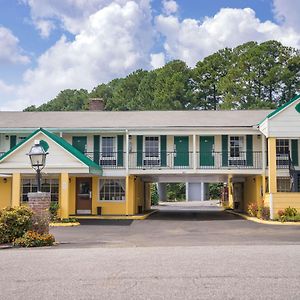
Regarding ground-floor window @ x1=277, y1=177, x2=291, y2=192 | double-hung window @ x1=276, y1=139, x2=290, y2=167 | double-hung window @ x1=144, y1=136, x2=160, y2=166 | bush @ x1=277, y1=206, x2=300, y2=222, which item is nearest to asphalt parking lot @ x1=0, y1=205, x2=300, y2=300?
bush @ x1=277, y1=206, x2=300, y2=222

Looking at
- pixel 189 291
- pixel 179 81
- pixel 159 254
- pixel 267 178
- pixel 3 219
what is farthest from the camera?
pixel 179 81

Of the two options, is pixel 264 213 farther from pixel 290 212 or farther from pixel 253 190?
pixel 253 190

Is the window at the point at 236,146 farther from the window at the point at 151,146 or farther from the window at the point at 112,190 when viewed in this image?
the window at the point at 112,190

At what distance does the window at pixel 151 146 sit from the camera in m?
31.0

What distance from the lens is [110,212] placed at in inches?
1224

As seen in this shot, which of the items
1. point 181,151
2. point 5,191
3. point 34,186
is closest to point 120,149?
point 181,151

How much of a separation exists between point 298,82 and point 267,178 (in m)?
26.6

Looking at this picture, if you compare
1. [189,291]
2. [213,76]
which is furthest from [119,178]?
[213,76]

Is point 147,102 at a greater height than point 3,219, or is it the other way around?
point 147,102

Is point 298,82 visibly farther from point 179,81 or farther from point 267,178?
point 267,178

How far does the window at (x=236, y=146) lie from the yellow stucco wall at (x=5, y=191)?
42.6ft

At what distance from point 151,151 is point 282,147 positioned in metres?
7.51

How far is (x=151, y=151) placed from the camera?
31.2 m

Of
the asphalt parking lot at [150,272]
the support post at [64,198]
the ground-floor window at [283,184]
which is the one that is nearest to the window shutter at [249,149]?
the ground-floor window at [283,184]
